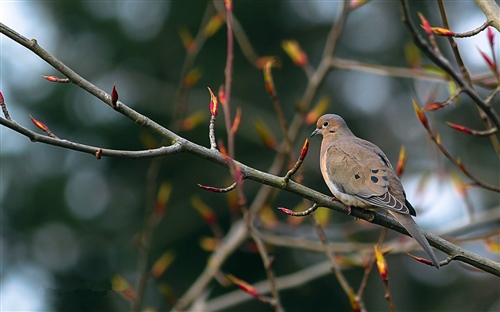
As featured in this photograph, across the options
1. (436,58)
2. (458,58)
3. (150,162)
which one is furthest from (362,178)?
(150,162)

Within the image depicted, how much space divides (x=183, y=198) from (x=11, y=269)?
6.85 feet

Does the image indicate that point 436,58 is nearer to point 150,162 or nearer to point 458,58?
point 458,58

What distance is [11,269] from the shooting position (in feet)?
24.0

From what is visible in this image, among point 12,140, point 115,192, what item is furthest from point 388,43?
point 12,140

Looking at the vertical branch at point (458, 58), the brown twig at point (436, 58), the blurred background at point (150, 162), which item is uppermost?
the blurred background at point (150, 162)

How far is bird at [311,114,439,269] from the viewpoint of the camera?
3363 mm

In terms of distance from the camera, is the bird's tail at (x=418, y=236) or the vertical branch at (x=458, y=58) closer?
the vertical branch at (x=458, y=58)

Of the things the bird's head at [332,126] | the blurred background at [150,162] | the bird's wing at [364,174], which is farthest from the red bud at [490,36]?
the blurred background at [150,162]

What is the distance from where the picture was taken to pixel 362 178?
146 inches

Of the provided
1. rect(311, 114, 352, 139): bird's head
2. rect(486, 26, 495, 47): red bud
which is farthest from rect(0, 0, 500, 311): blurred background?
rect(486, 26, 495, 47): red bud

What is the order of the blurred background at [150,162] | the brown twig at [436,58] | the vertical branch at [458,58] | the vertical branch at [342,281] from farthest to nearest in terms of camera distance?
the blurred background at [150,162] < the vertical branch at [342,281] < the vertical branch at [458,58] < the brown twig at [436,58]

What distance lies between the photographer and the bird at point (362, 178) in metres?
3.36

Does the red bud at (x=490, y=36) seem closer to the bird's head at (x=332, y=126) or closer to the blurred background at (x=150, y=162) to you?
the bird's head at (x=332, y=126)

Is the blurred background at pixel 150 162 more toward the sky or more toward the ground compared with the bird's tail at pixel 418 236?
more toward the sky
